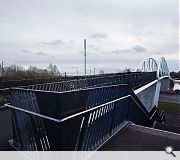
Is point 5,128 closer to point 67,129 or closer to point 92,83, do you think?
point 92,83

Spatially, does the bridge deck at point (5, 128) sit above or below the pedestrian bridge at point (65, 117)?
below

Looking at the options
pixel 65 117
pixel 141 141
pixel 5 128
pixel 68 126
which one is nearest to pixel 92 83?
pixel 5 128

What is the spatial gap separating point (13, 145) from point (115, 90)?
3.02 metres

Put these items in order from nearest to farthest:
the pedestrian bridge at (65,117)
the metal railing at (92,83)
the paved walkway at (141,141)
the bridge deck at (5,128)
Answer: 1. the pedestrian bridge at (65,117)
2. the paved walkway at (141,141)
3. the bridge deck at (5,128)
4. the metal railing at (92,83)

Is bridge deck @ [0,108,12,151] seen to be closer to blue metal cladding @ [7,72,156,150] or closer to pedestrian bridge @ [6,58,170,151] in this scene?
pedestrian bridge @ [6,58,170,151]

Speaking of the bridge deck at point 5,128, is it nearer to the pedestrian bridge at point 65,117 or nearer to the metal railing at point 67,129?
the pedestrian bridge at point 65,117

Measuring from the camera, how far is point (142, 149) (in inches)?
237

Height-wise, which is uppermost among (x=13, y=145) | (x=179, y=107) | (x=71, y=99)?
(x=71, y=99)

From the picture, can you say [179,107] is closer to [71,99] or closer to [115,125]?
[115,125]

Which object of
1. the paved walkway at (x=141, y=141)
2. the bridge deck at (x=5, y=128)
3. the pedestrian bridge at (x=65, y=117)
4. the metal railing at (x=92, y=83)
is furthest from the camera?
the metal railing at (x=92, y=83)

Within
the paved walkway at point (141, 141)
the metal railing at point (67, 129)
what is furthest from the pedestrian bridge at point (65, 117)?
the paved walkway at point (141, 141)

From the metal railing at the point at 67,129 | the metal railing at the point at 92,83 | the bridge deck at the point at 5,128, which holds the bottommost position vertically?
the bridge deck at the point at 5,128
